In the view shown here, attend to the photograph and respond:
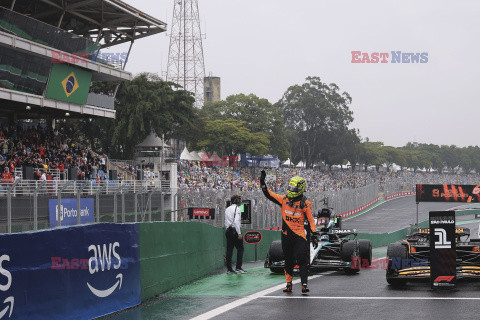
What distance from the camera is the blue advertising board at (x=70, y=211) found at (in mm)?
17803

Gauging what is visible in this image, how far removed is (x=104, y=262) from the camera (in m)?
8.73

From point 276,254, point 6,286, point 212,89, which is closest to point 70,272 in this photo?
point 6,286

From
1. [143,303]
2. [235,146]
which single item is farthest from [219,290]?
[235,146]

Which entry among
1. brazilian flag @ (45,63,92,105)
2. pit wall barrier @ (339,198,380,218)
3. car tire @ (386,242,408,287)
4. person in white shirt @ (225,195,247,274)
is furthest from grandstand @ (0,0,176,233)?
pit wall barrier @ (339,198,380,218)

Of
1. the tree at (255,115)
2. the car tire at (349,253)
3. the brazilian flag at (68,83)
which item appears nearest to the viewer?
the car tire at (349,253)

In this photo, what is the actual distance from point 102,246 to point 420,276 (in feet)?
17.1

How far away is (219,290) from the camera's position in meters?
11.1

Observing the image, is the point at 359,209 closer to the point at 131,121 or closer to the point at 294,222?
the point at 131,121

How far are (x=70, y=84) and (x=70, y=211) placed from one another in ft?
68.8

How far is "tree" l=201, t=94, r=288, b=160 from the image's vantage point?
85.3 m

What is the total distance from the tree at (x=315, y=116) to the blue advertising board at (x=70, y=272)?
344ft

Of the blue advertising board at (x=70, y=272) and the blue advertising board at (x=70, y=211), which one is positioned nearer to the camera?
the blue advertising board at (x=70, y=272)

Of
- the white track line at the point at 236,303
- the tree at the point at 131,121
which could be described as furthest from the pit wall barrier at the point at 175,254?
the tree at the point at 131,121

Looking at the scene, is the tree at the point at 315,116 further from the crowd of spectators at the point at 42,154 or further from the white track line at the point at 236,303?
the white track line at the point at 236,303
